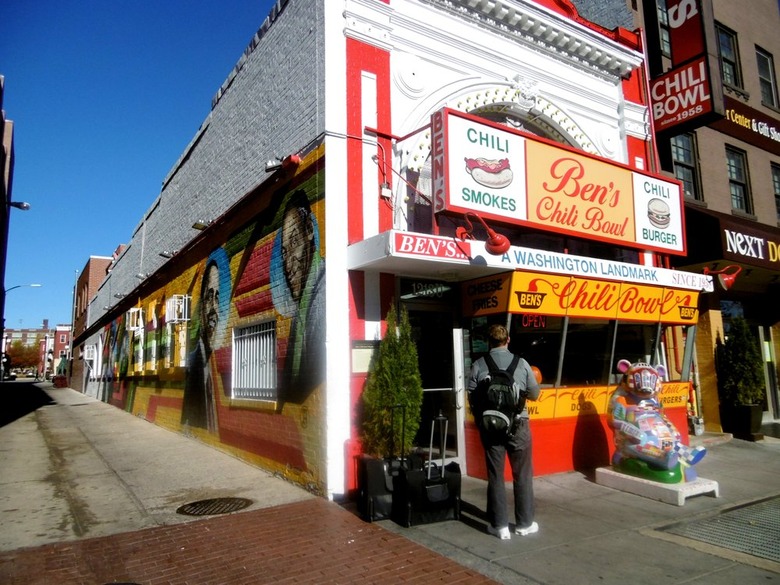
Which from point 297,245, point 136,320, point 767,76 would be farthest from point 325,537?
point 767,76

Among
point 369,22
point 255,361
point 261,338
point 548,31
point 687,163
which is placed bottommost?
point 255,361

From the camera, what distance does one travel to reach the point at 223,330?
34.7 ft

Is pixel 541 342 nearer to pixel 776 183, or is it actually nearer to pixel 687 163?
pixel 687 163

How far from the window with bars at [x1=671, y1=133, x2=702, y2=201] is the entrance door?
291 inches

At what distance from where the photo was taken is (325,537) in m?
5.37

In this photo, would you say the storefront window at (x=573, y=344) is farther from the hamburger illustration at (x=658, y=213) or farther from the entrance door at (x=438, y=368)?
the hamburger illustration at (x=658, y=213)

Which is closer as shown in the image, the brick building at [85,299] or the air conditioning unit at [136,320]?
the air conditioning unit at [136,320]

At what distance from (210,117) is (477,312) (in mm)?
7890

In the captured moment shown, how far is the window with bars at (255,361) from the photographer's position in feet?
28.4

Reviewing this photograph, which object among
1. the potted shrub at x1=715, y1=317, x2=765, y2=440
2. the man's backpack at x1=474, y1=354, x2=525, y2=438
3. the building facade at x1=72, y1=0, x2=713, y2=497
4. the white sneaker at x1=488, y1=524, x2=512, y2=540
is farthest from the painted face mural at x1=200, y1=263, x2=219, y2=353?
the potted shrub at x1=715, y1=317, x2=765, y2=440

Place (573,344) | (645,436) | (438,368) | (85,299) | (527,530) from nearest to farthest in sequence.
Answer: (527,530), (645,436), (438,368), (573,344), (85,299)

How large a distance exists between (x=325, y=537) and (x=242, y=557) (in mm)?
801

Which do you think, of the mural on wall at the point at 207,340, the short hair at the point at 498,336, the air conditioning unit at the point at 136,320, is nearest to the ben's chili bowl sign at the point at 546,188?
the short hair at the point at 498,336

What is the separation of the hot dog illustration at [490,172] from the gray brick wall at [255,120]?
1979mm
